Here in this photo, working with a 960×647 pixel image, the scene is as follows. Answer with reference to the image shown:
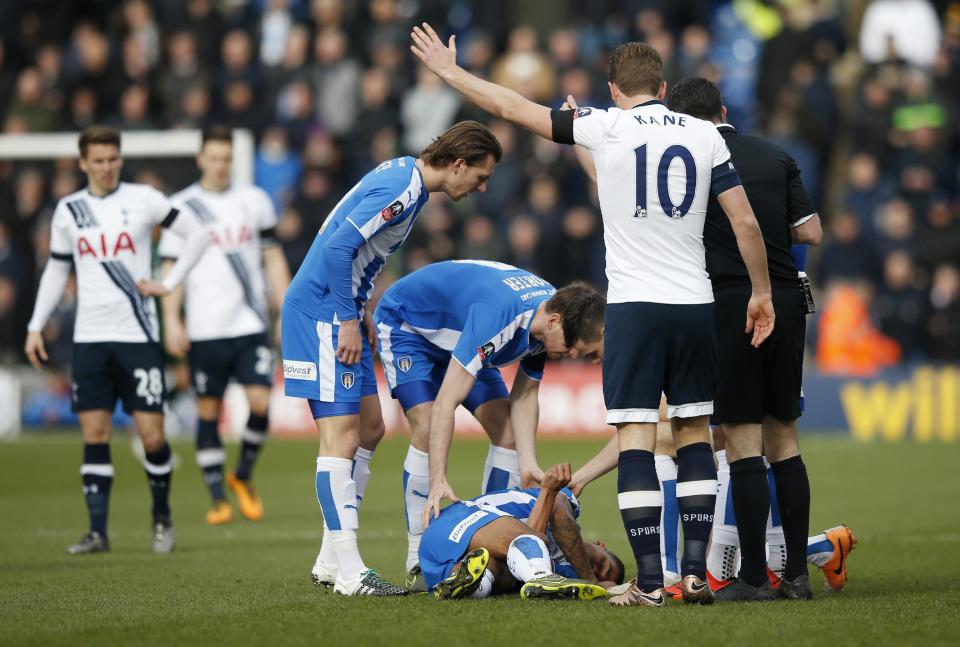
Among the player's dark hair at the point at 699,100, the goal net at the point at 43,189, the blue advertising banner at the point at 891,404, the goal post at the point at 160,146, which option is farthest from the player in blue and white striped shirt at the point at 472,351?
the blue advertising banner at the point at 891,404

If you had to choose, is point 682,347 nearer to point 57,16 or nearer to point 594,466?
point 594,466

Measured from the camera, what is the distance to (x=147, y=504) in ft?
42.3

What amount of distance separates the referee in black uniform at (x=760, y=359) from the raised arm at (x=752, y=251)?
0.27 m

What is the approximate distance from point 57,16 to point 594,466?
19.2m

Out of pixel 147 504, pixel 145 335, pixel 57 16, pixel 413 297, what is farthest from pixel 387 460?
pixel 57 16

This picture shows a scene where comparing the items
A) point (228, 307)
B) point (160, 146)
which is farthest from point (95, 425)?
point (160, 146)

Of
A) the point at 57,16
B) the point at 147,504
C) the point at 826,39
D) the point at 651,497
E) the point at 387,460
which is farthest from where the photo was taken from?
the point at 57,16

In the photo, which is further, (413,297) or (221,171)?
(221,171)

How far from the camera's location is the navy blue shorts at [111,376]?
974 cm

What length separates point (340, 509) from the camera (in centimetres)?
743

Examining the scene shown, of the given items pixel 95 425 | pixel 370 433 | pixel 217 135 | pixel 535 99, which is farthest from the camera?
pixel 535 99

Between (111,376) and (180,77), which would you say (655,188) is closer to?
(111,376)

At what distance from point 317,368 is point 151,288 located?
2.70 metres

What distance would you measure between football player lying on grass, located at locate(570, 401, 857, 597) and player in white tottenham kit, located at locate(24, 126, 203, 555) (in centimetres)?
356
